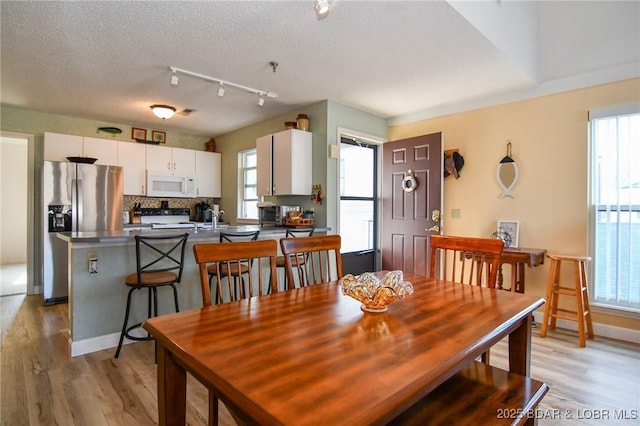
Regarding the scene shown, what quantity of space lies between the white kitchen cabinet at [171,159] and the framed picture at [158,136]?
0.27m

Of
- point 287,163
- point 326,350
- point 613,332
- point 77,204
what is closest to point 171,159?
point 77,204

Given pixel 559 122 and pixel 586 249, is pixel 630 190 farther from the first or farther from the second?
pixel 559 122

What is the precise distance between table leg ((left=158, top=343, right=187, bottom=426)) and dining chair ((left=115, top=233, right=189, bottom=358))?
154 cm

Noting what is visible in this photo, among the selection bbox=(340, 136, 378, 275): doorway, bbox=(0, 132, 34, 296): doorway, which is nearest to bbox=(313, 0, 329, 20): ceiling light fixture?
bbox=(340, 136, 378, 275): doorway

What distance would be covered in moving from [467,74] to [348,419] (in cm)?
333

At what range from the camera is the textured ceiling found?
2219 mm

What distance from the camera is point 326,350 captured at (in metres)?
0.96

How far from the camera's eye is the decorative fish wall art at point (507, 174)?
11.7 ft

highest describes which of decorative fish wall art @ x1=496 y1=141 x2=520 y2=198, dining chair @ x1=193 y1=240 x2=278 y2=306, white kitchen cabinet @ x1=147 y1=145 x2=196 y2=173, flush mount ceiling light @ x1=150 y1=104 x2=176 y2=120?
flush mount ceiling light @ x1=150 y1=104 x2=176 y2=120

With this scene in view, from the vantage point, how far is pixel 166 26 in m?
2.33

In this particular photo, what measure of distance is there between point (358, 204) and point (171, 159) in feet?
10.2

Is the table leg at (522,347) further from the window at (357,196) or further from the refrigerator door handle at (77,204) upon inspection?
the refrigerator door handle at (77,204)

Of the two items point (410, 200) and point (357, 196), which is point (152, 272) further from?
point (410, 200)

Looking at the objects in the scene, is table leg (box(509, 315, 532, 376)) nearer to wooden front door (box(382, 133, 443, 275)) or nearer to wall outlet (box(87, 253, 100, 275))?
wooden front door (box(382, 133, 443, 275))
